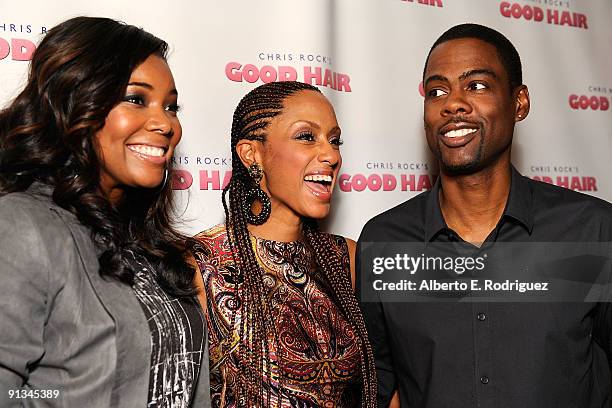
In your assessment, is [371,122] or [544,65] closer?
[371,122]

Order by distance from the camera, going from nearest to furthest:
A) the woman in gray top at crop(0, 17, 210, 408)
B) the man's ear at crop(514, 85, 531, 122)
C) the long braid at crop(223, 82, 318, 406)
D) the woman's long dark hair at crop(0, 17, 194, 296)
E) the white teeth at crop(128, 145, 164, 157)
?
the woman in gray top at crop(0, 17, 210, 408) → the woman's long dark hair at crop(0, 17, 194, 296) → the white teeth at crop(128, 145, 164, 157) → the long braid at crop(223, 82, 318, 406) → the man's ear at crop(514, 85, 531, 122)

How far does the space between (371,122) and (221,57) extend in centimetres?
60

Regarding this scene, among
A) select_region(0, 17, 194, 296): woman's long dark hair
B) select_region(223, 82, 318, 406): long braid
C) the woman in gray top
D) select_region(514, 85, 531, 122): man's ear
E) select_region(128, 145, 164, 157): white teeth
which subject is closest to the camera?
the woman in gray top

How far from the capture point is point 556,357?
1.65 metres

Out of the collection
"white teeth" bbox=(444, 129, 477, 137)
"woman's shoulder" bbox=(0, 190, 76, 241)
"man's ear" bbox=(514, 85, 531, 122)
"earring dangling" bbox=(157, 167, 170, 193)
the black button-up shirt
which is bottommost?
the black button-up shirt

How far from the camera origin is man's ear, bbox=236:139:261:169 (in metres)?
1.79

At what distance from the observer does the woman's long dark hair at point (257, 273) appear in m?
1.60

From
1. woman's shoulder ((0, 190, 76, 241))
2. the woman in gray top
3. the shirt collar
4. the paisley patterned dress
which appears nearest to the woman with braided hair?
the paisley patterned dress

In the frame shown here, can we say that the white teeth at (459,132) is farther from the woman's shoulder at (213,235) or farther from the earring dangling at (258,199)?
the woman's shoulder at (213,235)

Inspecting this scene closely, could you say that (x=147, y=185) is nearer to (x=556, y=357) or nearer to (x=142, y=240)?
(x=142, y=240)

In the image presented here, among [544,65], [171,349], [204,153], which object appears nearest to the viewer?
[171,349]

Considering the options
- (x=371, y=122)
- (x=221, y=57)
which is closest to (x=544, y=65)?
(x=371, y=122)
